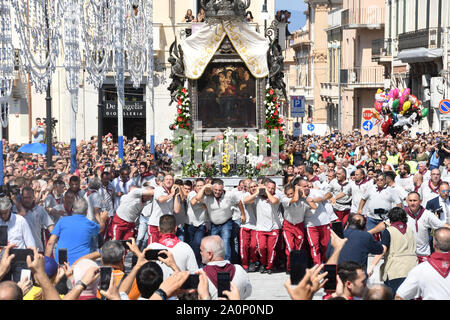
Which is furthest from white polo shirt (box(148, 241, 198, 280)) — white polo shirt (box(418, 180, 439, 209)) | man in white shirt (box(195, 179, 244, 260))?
white polo shirt (box(418, 180, 439, 209))

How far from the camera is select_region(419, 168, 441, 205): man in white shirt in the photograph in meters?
15.3

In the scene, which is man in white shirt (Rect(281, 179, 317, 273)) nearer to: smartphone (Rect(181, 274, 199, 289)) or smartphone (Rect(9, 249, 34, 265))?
smartphone (Rect(9, 249, 34, 265))

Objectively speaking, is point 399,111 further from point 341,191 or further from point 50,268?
point 50,268

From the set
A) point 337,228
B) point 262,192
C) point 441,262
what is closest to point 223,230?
point 262,192

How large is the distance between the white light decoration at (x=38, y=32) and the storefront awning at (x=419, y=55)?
24.0 m

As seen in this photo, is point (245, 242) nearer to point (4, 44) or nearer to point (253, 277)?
point (253, 277)

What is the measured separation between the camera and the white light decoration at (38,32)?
55.1 feet

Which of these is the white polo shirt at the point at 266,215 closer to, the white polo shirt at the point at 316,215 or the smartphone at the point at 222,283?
the white polo shirt at the point at 316,215

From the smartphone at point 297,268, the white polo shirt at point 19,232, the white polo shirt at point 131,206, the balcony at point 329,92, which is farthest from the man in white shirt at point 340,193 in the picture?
the balcony at point 329,92

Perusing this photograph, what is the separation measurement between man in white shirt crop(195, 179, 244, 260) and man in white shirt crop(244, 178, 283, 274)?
0.34 metres

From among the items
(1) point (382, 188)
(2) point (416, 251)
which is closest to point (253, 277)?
(1) point (382, 188)

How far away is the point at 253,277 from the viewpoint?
1480cm

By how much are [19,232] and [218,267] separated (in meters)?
3.63
